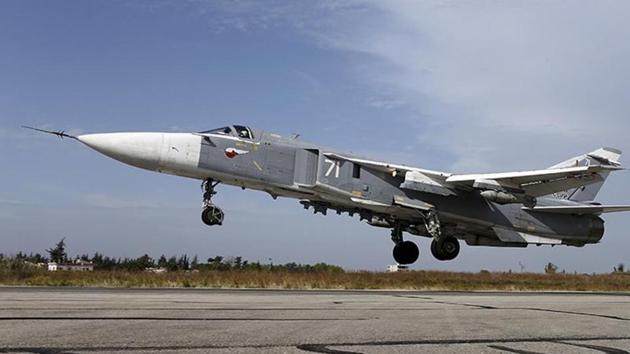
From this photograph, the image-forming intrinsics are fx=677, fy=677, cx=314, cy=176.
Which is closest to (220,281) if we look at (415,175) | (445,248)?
(415,175)

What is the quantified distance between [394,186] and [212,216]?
6862 mm

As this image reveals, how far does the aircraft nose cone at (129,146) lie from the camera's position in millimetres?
21172

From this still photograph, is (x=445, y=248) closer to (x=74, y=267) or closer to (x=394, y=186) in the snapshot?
(x=394, y=186)

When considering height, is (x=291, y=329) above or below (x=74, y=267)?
below

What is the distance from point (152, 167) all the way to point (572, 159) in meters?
17.0

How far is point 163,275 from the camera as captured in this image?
26828 mm

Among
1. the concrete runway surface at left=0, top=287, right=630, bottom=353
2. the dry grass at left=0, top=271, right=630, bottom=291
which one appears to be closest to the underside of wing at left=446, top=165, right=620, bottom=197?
the dry grass at left=0, top=271, right=630, bottom=291

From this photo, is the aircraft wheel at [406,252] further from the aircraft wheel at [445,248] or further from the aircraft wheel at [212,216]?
the aircraft wheel at [212,216]

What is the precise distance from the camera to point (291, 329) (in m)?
7.71

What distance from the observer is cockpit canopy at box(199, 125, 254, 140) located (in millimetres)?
22906

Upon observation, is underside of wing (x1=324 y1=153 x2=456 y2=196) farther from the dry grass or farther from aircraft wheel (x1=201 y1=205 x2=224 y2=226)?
aircraft wheel (x1=201 y1=205 x2=224 y2=226)

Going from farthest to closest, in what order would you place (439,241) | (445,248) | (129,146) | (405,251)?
(405,251) < (445,248) < (439,241) < (129,146)

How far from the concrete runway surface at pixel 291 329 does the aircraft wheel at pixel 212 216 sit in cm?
1070

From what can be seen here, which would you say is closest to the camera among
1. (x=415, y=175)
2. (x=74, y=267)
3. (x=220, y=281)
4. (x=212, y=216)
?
(x=212, y=216)
